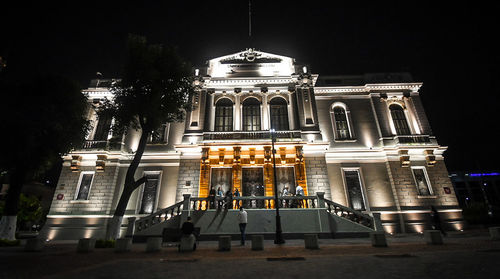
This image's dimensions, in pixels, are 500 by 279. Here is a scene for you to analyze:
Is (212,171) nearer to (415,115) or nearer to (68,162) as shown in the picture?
(68,162)

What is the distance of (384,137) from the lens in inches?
792

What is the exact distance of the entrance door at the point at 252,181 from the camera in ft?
59.8

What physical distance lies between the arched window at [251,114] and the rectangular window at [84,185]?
1386 cm

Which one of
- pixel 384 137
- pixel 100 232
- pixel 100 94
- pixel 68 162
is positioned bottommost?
pixel 100 232

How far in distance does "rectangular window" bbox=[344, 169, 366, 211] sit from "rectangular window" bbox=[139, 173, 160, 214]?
16165 mm

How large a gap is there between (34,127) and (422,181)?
92.5ft

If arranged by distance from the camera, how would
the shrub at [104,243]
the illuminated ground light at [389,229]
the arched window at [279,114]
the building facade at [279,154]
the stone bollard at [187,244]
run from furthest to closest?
the arched window at [279,114] → the building facade at [279,154] → the illuminated ground light at [389,229] → the shrub at [104,243] → the stone bollard at [187,244]

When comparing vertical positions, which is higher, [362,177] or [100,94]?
[100,94]

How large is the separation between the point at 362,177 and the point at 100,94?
25.7m

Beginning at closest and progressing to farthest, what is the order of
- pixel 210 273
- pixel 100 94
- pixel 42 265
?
1. pixel 210 273
2. pixel 42 265
3. pixel 100 94

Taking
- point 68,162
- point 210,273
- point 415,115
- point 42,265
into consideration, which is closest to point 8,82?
point 68,162

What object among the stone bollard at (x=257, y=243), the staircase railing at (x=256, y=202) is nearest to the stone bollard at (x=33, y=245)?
the staircase railing at (x=256, y=202)

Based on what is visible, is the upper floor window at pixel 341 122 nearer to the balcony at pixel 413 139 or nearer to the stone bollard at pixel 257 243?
the balcony at pixel 413 139

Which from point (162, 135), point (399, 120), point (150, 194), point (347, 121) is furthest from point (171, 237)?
point (399, 120)
